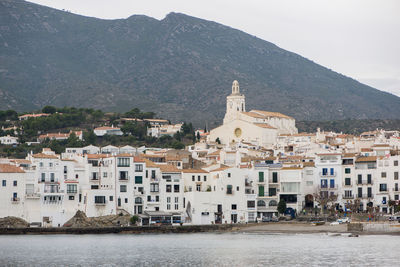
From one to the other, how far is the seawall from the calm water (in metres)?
1.39

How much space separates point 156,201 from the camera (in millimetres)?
79625

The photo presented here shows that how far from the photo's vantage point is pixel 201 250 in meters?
61.3

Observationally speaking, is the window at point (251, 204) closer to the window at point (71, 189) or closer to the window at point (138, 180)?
the window at point (138, 180)

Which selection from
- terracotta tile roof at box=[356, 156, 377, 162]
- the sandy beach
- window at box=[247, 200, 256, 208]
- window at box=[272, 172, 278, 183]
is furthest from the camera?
terracotta tile roof at box=[356, 156, 377, 162]

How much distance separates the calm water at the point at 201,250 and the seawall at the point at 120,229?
1.39 metres

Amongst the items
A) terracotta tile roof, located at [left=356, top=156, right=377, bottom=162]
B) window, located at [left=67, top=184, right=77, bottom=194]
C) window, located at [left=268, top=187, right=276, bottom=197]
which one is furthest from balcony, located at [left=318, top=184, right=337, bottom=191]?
window, located at [left=67, top=184, right=77, bottom=194]

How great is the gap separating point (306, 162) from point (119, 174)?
20.4 metres

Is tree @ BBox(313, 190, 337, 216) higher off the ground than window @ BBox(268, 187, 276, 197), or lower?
lower

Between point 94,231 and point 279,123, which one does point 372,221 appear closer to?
point 94,231

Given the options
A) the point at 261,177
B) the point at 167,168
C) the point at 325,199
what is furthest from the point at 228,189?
the point at 325,199

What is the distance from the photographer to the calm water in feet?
177

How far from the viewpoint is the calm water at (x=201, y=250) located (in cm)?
5381

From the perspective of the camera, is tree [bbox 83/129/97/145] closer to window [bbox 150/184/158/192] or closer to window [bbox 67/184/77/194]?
window [bbox 150/184/158/192]

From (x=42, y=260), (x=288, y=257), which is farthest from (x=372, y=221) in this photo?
(x=42, y=260)
